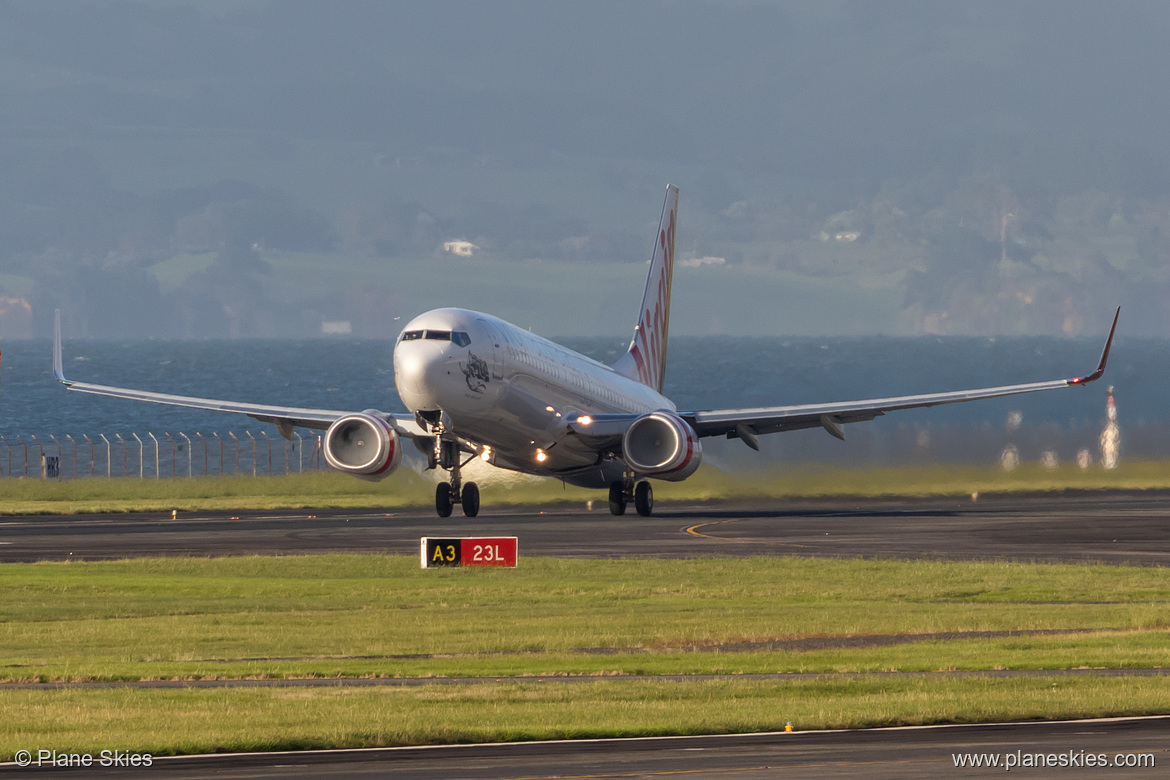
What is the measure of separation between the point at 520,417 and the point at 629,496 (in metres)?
9.26

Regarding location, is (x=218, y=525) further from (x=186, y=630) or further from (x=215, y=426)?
(x=215, y=426)

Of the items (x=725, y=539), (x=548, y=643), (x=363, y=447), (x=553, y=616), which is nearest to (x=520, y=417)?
(x=363, y=447)

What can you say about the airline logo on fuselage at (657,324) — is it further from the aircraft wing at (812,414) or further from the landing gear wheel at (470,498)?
the landing gear wheel at (470,498)

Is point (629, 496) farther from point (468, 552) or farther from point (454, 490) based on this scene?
point (468, 552)

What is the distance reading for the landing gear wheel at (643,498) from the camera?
57469 millimetres

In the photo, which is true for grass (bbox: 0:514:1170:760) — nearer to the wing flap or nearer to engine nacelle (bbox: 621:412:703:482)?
engine nacelle (bbox: 621:412:703:482)

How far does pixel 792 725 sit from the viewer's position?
1798 centimetres

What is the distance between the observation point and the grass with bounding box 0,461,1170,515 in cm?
6962

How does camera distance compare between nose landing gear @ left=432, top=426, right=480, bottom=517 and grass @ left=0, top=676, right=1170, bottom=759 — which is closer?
grass @ left=0, top=676, right=1170, bottom=759

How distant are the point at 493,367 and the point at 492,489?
70.1ft

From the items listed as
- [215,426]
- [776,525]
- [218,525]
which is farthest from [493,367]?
[215,426]

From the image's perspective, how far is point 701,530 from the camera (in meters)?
53.8

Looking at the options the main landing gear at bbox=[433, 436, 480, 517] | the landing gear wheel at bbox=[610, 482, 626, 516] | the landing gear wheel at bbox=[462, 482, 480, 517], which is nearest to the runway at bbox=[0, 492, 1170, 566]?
the landing gear wheel at bbox=[610, 482, 626, 516]

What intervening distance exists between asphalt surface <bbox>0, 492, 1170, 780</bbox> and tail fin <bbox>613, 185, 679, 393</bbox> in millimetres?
6336
